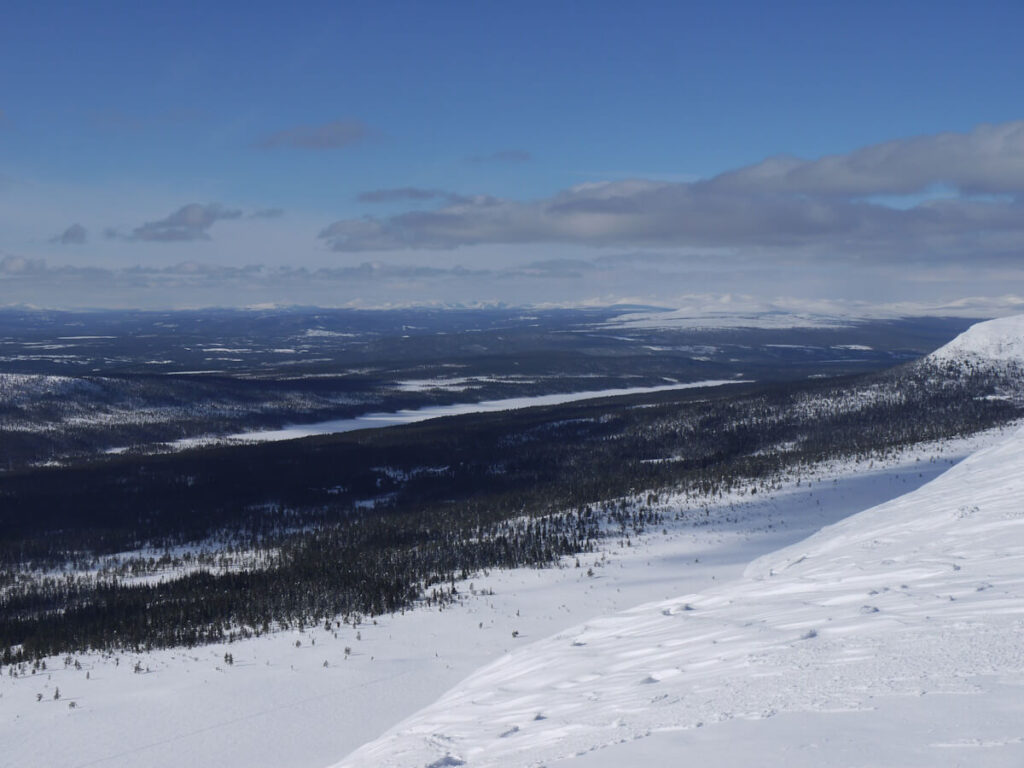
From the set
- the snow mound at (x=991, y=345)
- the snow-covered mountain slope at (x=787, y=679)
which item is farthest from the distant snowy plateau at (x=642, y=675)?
the snow mound at (x=991, y=345)

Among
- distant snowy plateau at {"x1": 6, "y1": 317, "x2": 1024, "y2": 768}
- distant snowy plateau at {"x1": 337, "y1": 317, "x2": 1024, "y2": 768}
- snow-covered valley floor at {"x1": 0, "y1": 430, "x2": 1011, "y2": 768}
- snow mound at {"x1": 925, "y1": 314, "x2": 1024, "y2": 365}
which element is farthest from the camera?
snow mound at {"x1": 925, "y1": 314, "x2": 1024, "y2": 365}

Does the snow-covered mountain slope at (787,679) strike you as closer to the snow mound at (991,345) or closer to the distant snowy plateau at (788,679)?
the distant snowy plateau at (788,679)

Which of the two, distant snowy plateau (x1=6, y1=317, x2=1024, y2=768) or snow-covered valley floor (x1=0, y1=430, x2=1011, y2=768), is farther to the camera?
snow-covered valley floor (x1=0, y1=430, x2=1011, y2=768)

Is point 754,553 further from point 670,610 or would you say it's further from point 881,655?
point 881,655

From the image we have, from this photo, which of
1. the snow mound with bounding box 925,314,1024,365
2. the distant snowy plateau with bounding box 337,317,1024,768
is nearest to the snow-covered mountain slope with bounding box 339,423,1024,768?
the distant snowy plateau with bounding box 337,317,1024,768

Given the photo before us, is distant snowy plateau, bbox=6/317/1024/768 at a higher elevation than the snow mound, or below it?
below

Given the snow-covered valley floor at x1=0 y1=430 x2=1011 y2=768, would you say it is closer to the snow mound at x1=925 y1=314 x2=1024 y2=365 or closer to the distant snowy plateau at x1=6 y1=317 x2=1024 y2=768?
the distant snowy plateau at x1=6 y1=317 x2=1024 y2=768

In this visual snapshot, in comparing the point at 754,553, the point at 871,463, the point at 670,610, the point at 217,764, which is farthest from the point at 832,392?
the point at 217,764
